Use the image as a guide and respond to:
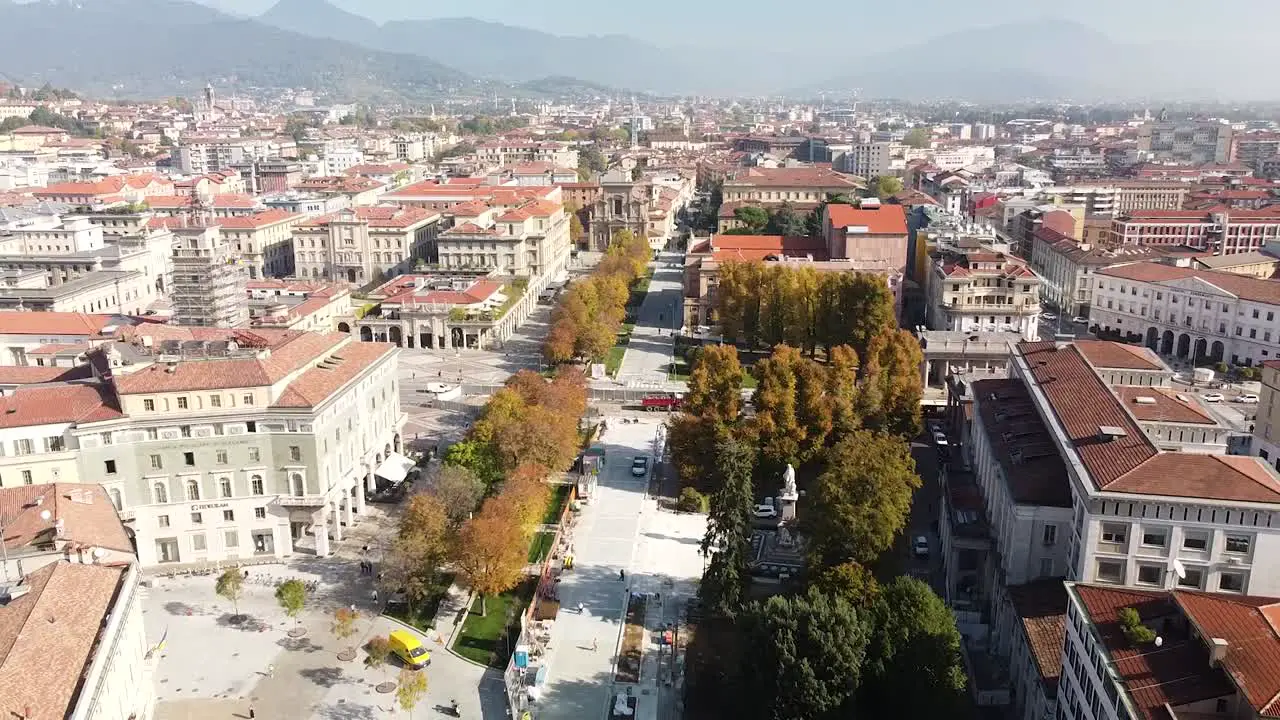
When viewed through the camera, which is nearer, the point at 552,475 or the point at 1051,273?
the point at 552,475

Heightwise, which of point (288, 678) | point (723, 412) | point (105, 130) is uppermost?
point (105, 130)

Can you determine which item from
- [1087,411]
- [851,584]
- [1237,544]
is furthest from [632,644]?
[1237,544]

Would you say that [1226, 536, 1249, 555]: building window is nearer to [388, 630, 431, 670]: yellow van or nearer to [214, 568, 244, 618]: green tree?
[388, 630, 431, 670]: yellow van

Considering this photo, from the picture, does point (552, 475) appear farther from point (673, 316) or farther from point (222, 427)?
point (673, 316)

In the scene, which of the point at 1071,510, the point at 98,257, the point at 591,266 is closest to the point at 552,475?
the point at 1071,510

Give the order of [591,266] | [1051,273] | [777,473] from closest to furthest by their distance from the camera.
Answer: [777,473]
[1051,273]
[591,266]

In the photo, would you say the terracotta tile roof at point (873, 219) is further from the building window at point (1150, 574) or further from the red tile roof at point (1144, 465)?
the building window at point (1150, 574)

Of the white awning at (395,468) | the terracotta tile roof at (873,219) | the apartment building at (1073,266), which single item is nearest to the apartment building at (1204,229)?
the apartment building at (1073,266)
